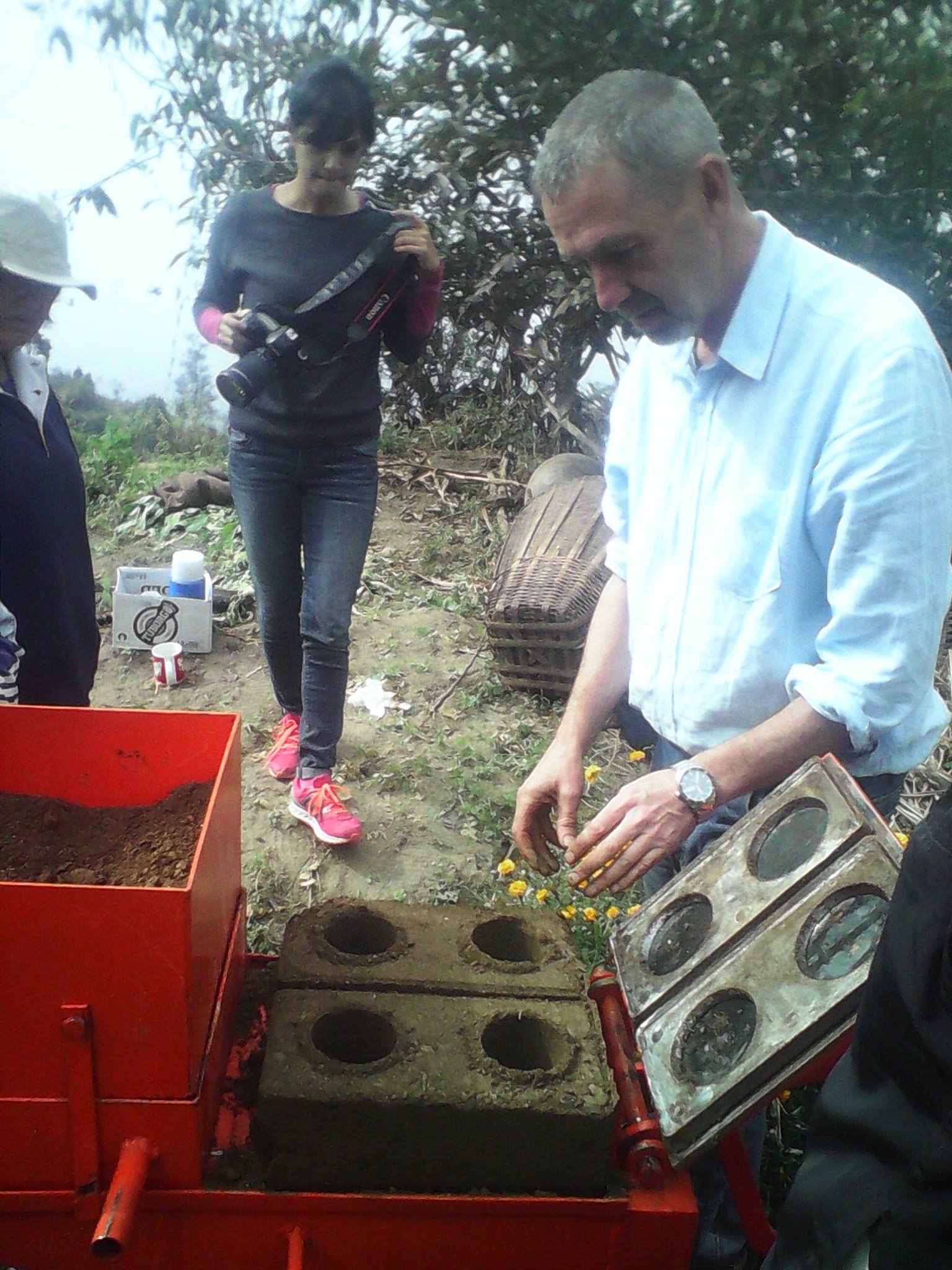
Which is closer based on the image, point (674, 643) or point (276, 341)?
point (674, 643)

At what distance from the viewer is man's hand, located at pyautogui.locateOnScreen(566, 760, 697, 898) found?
4.96 ft

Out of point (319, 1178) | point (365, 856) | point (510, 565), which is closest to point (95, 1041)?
point (319, 1178)

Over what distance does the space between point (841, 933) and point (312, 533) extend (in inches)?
85.7

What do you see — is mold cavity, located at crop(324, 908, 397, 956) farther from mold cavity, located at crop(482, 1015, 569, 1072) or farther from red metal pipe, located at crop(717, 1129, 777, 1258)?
red metal pipe, located at crop(717, 1129, 777, 1258)

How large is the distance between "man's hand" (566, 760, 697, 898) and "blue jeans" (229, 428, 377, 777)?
1.66m

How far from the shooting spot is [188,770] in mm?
1653

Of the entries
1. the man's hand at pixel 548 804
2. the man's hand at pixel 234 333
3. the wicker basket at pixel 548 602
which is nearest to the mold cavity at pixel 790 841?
the man's hand at pixel 548 804

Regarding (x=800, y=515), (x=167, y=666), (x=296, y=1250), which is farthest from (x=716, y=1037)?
(x=167, y=666)

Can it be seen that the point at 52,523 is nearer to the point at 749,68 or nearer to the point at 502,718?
the point at 502,718

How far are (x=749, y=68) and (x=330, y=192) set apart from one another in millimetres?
2960

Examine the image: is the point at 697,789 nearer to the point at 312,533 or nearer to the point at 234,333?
the point at 312,533

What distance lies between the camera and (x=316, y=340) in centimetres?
288

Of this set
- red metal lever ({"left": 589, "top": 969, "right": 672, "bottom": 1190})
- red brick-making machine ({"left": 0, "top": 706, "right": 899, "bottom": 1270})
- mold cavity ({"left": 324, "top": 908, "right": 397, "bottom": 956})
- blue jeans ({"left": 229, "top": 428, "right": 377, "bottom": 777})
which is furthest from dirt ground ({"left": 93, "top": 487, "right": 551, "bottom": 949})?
red metal lever ({"left": 589, "top": 969, "right": 672, "bottom": 1190})

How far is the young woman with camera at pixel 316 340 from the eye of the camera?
2.80 metres
